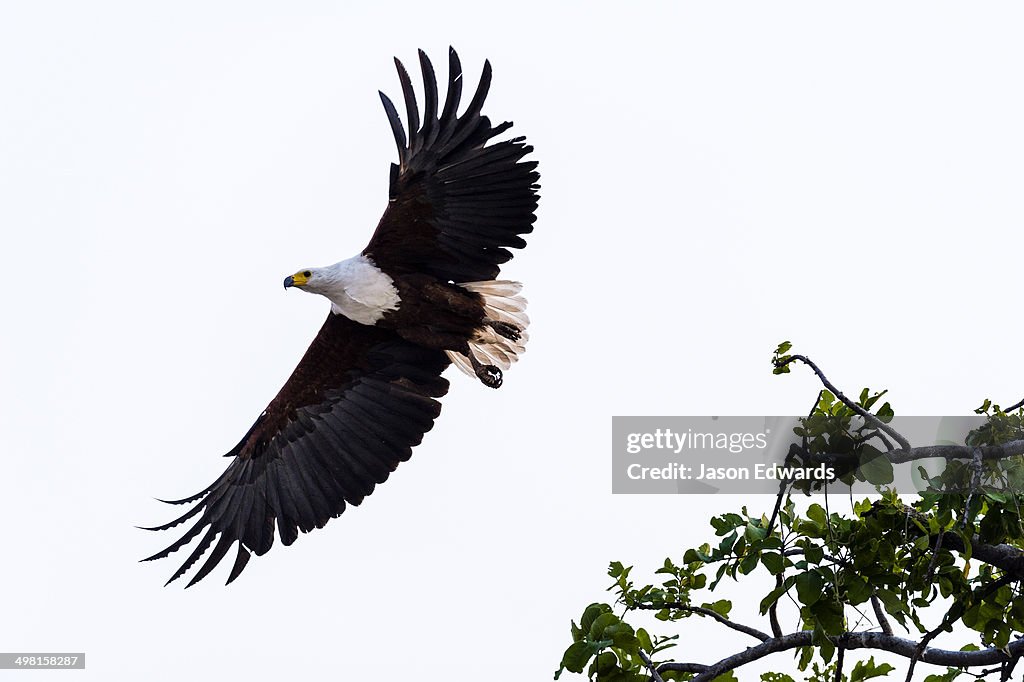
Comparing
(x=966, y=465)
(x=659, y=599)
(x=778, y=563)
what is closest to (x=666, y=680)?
(x=659, y=599)

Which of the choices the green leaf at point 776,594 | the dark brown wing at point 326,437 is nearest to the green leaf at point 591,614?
the green leaf at point 776,594

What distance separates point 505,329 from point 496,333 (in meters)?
0.09

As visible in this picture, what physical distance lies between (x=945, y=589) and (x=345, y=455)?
4633 mm

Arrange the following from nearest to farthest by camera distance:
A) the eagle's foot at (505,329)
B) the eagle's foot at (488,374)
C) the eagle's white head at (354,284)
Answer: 1. the eagle's white head at (354,284)
2. the eagle's foot at (505,329)
3. the eagle's foot at (488,374)

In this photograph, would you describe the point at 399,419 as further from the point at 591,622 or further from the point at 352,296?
the point at 591,622

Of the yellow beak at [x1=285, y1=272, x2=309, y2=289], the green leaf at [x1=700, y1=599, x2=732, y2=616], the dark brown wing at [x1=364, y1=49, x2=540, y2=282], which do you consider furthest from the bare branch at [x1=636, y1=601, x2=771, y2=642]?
the yellow beak at [x1=285, y1=272, x2=309, y2=289]

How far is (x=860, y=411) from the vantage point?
12.4ft

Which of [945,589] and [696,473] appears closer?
[945,589]

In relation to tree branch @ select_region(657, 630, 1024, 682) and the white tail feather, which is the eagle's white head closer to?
the white tail feather

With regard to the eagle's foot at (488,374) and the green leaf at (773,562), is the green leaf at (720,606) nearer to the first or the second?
the green leaf at (773,562)

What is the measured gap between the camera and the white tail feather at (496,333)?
7.66m

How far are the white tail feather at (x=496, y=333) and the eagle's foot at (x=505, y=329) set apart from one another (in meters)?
0.01

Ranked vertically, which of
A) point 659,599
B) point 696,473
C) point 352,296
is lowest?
point 659,599

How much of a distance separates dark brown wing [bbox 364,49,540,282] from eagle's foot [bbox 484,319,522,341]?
430 mm
